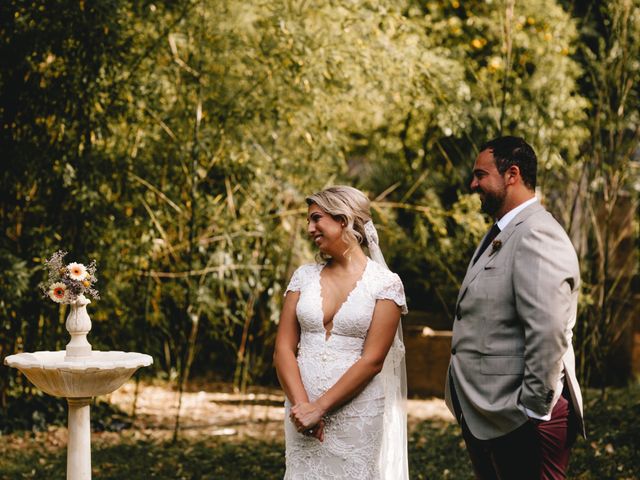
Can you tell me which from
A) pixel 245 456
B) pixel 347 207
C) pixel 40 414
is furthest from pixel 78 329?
pixel 40 414

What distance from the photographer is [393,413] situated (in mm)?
3385

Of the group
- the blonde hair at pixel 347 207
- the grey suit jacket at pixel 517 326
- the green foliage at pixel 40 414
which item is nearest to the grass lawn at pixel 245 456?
the green foliage at pixel 40 414

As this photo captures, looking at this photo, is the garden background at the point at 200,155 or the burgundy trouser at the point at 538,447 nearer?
the burgundy trouser at the point at 538,447

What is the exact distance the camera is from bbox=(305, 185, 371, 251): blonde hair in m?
3.18

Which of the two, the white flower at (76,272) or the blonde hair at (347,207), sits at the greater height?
the blonde hair at (347,207)

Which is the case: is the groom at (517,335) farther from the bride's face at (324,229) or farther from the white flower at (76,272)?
the white flower at (76,272)

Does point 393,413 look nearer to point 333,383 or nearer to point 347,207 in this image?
point 333,383

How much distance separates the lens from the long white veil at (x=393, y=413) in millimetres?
3344

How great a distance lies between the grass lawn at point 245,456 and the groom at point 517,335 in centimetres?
277

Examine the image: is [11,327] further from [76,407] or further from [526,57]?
[526,57]

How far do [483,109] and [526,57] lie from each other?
669 mm

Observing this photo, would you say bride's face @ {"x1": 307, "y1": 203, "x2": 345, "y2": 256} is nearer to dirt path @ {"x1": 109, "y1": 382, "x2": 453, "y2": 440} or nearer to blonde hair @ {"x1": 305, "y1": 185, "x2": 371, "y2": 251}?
blonde hair @ {"x1": 305, "y1": 185, "x2": 371, "y2": 251}

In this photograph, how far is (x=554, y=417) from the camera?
2.66 m

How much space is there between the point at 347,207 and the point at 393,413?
34.4 inches
